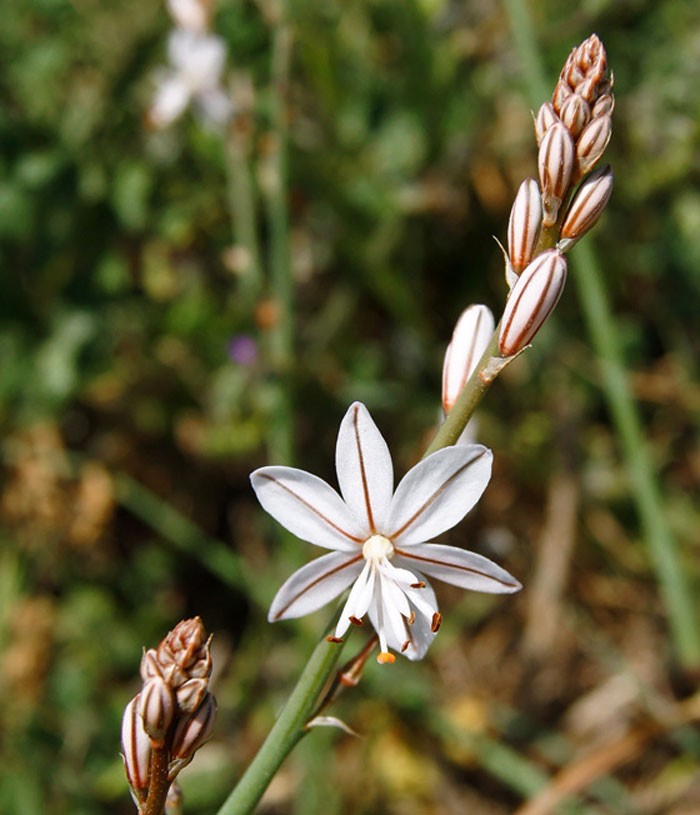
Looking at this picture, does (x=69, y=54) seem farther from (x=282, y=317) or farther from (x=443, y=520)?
(x=443, y=520)

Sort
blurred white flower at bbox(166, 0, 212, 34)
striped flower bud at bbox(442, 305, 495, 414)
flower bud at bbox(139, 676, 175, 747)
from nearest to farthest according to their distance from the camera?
1. flower bud at bbox(139, 676, 175, 747)
2. striped flower bud at bbox(442, 305, 495, 414)
3. blurred white flower at bbox(166, 0, 212, 34)

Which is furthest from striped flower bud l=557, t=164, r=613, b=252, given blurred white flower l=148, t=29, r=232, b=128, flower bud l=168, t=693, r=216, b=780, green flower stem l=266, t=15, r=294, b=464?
blurred white flower l=148, t=29, r=232, b=128

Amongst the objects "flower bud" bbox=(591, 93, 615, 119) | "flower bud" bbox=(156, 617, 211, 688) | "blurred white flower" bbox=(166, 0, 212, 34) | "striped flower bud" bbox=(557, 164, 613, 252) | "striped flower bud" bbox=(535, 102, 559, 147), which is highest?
"blurred white flower" bbox=(166, 0, 212, 34)

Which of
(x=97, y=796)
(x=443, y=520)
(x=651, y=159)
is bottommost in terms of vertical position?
(x=443, y=520)

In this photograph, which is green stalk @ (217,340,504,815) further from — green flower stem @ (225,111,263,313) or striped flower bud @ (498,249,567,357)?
green flower stem @ (225,111,263,313)

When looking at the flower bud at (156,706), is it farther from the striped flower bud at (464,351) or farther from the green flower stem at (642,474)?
the green flower stem at (642,474)

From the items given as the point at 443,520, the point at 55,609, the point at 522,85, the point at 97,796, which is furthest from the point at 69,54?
the point at 443,520

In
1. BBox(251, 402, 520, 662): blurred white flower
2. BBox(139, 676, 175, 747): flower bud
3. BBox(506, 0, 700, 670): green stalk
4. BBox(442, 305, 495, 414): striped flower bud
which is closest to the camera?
BBox(139, 676, 175, 747): flower bud
